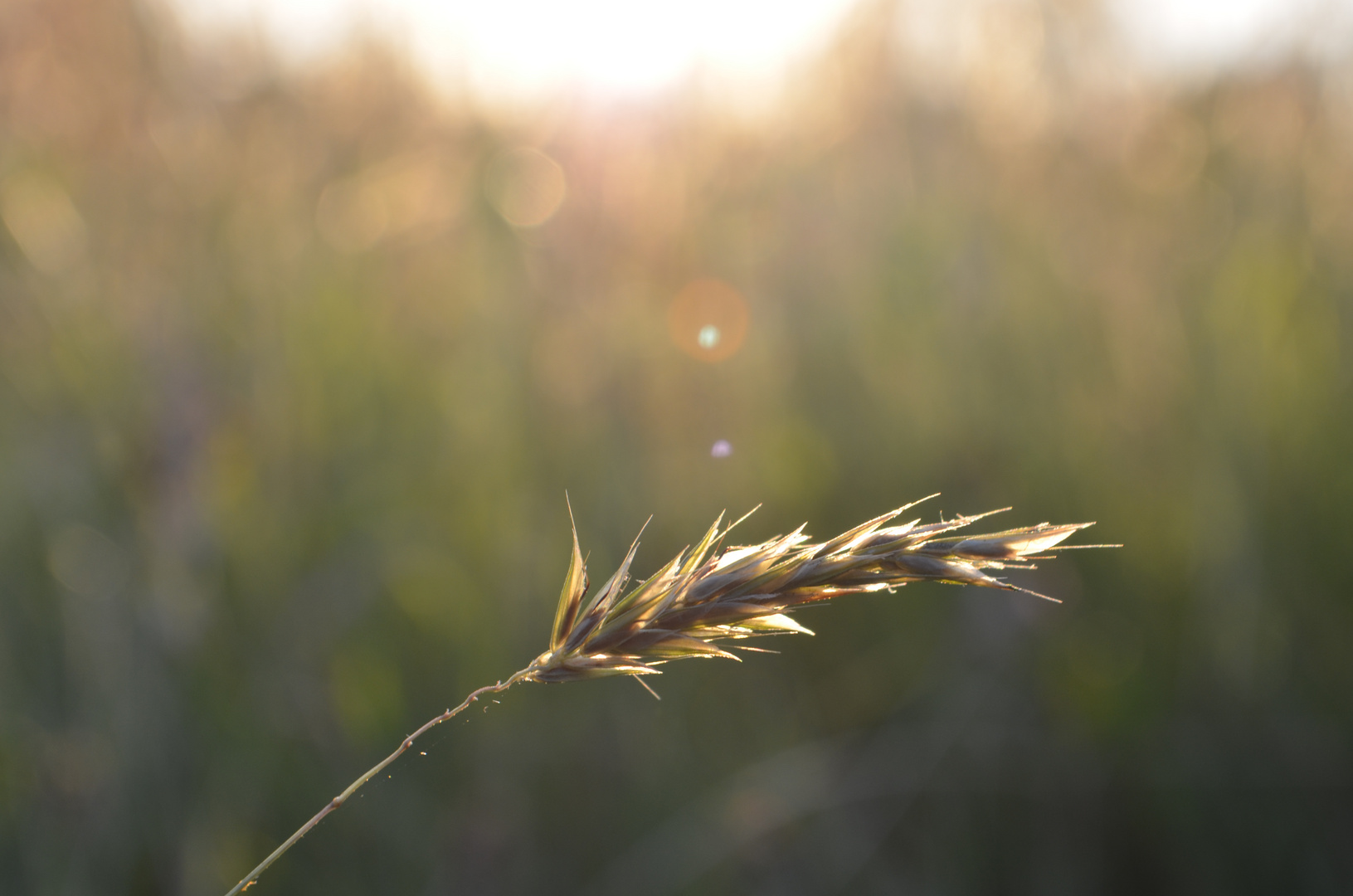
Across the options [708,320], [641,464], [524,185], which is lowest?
[641,464]

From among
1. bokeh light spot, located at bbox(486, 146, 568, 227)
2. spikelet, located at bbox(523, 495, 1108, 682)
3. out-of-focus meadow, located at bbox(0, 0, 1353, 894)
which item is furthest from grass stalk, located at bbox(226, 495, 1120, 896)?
bokeh light spot, located at bbox(486, 146, 568, 227)

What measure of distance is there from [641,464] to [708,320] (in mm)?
422

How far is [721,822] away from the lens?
45.6 inches

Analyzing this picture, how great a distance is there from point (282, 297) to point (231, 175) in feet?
0.76

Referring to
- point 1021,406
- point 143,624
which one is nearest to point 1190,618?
point 1021,406

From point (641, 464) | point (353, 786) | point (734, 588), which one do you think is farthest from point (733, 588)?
point (641, 464)

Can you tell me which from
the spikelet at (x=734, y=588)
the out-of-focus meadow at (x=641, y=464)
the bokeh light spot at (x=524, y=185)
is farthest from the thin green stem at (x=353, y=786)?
the bokeh light spot at (x=524, y=185)

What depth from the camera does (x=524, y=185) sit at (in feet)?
5.57

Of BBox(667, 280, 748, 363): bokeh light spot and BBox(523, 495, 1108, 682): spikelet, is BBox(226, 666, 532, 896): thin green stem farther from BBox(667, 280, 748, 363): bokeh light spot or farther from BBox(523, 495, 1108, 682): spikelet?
BBox(667, 280, 748, 363): bokeh light spot

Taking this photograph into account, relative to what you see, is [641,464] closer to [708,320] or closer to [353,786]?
[708,320]

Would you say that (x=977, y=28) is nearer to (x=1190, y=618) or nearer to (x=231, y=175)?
(x=1190, y=618)

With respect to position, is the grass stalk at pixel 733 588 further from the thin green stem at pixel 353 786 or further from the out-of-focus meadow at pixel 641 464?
the out-of-focus meadow at pixel 641 464

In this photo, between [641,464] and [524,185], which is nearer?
[641,464]

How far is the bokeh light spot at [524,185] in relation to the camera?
1661mm
